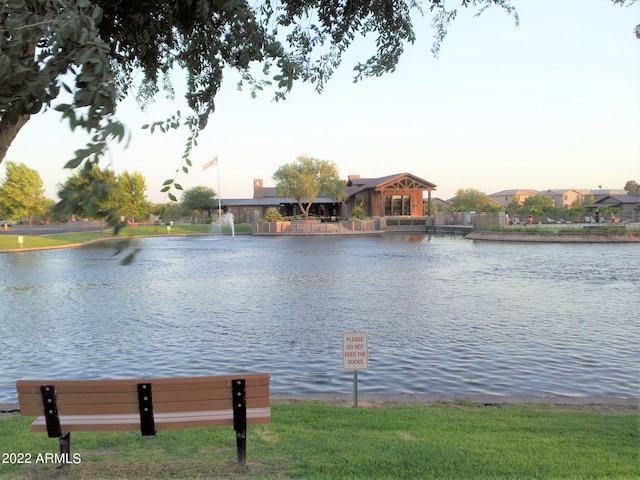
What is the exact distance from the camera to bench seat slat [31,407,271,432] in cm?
465

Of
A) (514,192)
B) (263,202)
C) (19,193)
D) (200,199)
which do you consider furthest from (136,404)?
(514,192)

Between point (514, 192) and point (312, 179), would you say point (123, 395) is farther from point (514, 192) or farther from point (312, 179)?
point (514, 192)

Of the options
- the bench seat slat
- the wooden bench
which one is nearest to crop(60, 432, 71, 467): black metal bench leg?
the wooden bench

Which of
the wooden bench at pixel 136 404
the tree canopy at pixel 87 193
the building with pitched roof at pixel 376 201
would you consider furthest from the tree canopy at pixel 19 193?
the tree canopy at pixel 87 193

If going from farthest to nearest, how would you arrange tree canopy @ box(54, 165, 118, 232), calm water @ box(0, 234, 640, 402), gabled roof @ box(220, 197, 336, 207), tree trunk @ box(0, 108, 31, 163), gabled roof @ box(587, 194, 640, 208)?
1. gabled roof @ box(587, 194, 640, 208)
2. gabled roof @ box(220, 197, 336, 207)
3. calm water @ box(0, 234, 640, 402)
4. tree trunk @ box(0, 108, 31, 163)
5. tree canopy @ box(54, 165, 118, 232)

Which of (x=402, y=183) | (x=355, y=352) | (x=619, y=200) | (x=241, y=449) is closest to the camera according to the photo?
(x=241, y=449)

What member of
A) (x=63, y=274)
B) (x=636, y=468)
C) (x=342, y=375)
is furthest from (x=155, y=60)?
(x=63, y=274)

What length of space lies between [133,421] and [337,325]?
10.1 meters

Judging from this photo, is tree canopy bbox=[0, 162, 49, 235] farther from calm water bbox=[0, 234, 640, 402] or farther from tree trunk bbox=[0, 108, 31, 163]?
tree trunk bbox=[0, 108, 31, 163]

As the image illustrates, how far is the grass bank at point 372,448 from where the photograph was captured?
459 cm

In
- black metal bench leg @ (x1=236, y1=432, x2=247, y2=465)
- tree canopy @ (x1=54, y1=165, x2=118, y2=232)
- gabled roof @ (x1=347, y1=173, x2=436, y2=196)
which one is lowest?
black metal bench leg @ (x1=236, y1=432, x2=247, y2=465)

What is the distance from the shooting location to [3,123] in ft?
10.6

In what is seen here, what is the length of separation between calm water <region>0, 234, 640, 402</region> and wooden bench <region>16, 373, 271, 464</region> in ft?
5.12

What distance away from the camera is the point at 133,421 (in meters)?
4.67
